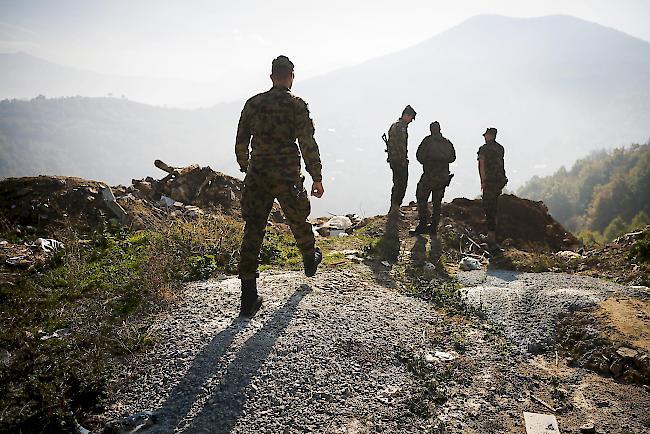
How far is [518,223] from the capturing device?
12125 mm

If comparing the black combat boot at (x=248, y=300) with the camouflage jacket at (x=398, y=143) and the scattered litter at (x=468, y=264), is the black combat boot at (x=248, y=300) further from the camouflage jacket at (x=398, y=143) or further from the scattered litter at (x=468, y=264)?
the camouflage jacket at (x=398, y=143)

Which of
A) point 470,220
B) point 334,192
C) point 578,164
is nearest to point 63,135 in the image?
point 334,192

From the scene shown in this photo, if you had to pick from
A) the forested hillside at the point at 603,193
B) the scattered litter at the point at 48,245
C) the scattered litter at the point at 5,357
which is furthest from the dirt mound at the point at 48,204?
the forested hillside at the point at 603,193

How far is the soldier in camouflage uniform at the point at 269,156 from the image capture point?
A: 4.10 metres

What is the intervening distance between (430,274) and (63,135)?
22688 centimetres

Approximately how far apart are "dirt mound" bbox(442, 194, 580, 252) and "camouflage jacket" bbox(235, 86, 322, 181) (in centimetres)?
706

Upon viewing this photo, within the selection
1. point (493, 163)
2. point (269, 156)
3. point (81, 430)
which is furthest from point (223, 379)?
point (493, 163)

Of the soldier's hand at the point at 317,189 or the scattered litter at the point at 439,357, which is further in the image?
the soldier's hand at the point at 317,189

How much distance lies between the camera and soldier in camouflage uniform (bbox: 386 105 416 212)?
842 cm

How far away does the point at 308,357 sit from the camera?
3.39 metres

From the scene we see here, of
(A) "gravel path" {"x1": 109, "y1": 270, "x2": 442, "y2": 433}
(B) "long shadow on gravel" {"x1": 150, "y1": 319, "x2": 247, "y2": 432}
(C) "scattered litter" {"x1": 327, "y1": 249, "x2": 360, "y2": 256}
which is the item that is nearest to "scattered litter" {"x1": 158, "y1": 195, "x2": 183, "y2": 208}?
(C) "scattered litter" {"x1": 327, "y1": 249, "x2": 360, "y2": 256}

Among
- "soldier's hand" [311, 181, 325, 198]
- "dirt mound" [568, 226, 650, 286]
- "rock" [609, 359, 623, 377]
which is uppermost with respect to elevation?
"soldier's hand" [311, 181, 325, 198]

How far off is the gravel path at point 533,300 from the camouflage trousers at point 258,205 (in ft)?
7.79

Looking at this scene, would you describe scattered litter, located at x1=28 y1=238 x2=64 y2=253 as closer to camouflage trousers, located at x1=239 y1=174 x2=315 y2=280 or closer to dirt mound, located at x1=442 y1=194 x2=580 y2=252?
camouflage trousers, located at x1=239 y1=174 x2=315 y2=280
